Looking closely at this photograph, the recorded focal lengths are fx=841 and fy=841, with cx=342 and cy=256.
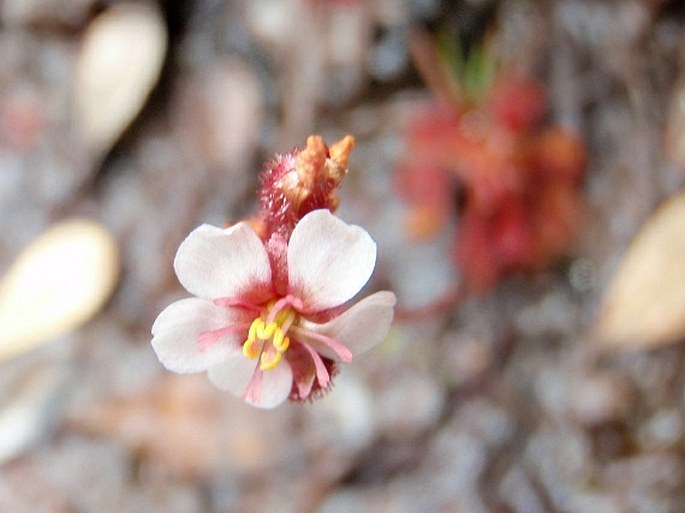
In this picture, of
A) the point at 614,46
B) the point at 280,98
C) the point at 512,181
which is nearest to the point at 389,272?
the point at 512,181

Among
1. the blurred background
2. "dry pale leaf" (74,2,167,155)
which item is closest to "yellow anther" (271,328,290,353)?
the blurred background

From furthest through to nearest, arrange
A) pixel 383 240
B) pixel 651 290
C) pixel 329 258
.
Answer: pixel 383 240, pixel 651 290, pixel 329 258

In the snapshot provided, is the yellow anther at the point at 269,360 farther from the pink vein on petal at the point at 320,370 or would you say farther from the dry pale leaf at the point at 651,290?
the dry pale leaf at the point at 651,290

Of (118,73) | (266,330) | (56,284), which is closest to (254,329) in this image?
(266,330)

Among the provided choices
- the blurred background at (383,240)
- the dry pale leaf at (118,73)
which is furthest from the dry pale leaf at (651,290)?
the dry pale leaf at (118,73)

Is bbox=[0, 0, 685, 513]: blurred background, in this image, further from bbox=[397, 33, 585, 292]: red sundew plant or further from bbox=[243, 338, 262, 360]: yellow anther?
bbox=[243, 338, 262, 360]: yellow anther

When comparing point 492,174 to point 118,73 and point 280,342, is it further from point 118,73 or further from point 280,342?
point 280,342

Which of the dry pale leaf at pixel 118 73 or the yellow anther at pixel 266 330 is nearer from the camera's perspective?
the yellow anther at pixel 266 330
